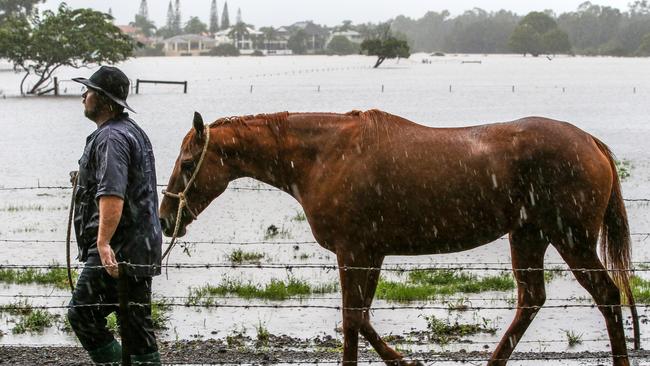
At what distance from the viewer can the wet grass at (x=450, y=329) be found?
8469mm

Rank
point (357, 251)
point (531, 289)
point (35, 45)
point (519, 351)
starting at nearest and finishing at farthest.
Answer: point (357, 251)
point (531, 289)
point (519, 351)
point (35, 45)

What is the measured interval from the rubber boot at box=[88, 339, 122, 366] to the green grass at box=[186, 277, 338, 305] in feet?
15.3

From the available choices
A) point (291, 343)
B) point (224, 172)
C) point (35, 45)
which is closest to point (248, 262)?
point (291, 343)

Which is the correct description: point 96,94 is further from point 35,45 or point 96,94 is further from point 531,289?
point 35,45

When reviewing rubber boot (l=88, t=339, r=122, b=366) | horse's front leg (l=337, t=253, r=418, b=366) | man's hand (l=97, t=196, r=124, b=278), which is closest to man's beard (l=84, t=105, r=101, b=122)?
man's hand (l=97, t=196, r=124, b=278)

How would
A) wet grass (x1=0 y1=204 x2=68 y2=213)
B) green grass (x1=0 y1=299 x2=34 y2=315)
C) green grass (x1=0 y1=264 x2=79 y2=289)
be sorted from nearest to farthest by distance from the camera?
green grass (x1=0 y1=299 x2=34 y2=315)
green grass (x1=0 y1=264 x2=79 y2=289)
wet grass (x1=0 y1=204 x2=68 y2=213)

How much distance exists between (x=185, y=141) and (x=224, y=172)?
0.32 meters

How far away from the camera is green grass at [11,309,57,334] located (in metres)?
8.99

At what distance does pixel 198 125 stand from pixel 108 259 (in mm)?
1375

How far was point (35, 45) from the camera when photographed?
2756 inches

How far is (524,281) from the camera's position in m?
6.86

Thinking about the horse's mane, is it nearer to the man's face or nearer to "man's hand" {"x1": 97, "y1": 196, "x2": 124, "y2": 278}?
the man's face

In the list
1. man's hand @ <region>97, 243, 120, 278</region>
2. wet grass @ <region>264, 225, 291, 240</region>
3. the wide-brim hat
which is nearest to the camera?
man's hand @ <region>97, 243, 120, 278</region>

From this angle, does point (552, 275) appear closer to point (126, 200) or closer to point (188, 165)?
point (188, 165)
